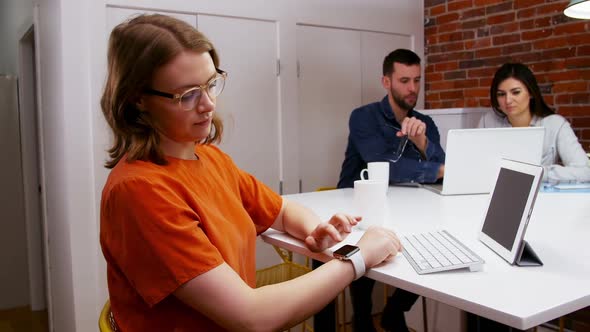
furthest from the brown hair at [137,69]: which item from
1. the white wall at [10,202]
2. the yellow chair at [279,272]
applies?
the white wall at [10,202]

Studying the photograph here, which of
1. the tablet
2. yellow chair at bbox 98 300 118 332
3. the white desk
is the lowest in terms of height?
yellow chair at bbox 98 300 118 332

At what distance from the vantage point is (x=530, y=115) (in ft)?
10.5

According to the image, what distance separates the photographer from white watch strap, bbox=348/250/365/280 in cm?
114

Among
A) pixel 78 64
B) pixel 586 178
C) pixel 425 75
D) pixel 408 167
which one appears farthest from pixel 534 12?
pixel 78 64

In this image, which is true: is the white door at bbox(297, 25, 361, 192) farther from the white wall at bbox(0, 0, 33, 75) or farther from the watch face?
the watch face

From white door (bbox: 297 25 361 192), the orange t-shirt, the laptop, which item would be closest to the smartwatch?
the orange t-shirt

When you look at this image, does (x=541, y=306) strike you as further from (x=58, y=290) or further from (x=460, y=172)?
(x=58, y=290)

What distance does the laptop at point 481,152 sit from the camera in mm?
2008

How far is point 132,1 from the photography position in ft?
8.81

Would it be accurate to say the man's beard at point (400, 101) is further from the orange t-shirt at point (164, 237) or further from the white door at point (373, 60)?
the orange t-shirt at point (164, 237)

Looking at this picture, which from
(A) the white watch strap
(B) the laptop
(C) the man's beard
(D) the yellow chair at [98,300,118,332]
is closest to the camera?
(D) the yellow chair at [98,300,118,332]

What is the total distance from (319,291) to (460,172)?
3.94 ft

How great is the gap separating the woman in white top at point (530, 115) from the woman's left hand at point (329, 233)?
1967mm

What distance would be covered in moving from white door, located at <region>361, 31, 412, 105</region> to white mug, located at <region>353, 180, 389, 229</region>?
230 cm
